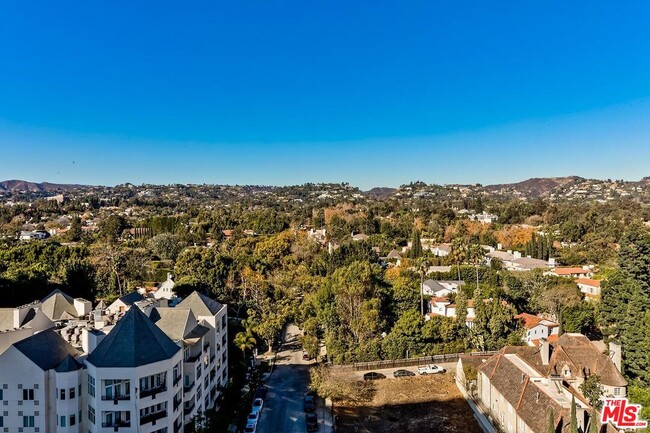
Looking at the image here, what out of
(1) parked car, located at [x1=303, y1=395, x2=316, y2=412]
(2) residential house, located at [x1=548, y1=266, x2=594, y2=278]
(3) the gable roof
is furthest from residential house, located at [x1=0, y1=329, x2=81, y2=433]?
(2) residential house, located at [x1=548, y1=266, x2=594, y2=278]

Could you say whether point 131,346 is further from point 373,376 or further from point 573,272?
point 573,272

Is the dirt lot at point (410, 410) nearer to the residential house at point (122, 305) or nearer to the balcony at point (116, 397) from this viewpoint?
the balcony at point (116, 397)

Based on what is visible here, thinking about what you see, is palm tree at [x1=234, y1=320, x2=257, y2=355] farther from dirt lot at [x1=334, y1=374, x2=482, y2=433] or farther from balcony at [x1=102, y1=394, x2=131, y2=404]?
balcony at [x1=102, y1=394, x2=131, y2=404]

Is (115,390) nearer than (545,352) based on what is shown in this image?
Yes

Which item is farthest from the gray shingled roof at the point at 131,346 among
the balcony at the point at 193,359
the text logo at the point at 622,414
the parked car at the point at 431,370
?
the parked car at the point at 431,370

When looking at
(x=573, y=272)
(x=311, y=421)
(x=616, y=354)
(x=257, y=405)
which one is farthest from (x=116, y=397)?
(x=573, y=272)

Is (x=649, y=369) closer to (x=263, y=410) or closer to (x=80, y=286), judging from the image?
(x=263, y=410)
